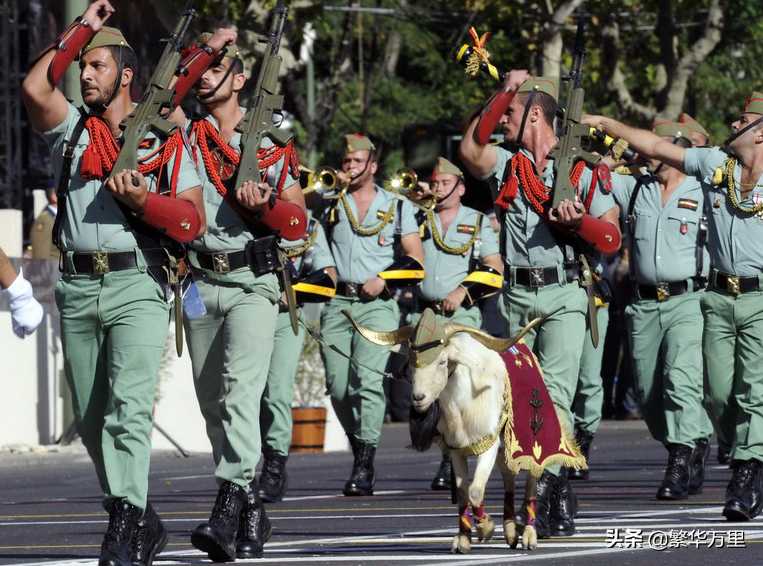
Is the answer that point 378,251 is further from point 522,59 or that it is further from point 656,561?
point 522,59

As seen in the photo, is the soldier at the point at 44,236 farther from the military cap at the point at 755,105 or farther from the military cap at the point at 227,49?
the military cap at the point at 227,49

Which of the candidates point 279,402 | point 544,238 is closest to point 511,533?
point 544,238

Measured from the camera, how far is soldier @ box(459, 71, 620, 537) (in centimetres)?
1084

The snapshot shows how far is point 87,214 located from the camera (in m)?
9.26

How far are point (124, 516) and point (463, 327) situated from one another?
196 centimetres

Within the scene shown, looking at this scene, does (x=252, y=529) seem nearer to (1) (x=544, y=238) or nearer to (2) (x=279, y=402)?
(1) (x=544, y=238)

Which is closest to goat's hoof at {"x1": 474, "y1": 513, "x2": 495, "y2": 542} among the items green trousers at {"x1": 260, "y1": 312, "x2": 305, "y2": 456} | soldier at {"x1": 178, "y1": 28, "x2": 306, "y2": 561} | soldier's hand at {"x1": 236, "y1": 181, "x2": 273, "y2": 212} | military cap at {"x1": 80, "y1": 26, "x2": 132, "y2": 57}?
soldier at {"x1": 178, "y1": 28, "x2": 306, "y2": 561}

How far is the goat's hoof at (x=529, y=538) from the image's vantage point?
1016cm

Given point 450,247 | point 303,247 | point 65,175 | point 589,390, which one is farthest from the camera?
point 450,247

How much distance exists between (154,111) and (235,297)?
3.65 feet

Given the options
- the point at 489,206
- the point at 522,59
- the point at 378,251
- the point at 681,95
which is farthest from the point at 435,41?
the point at 489,206

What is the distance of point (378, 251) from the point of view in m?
15.1

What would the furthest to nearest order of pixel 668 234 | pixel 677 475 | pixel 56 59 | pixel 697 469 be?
1. pixel 668 234
2. pixel 697 469
3. pixel 677 475
4. pixel 56 59

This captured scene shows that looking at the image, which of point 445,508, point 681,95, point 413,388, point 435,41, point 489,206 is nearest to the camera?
point 413,388
